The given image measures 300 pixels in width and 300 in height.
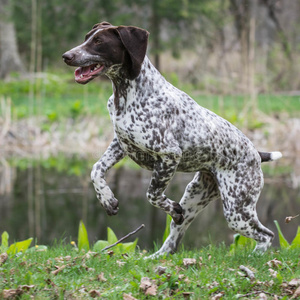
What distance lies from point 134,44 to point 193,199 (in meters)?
1.57

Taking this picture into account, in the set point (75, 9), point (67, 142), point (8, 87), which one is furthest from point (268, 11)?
point (67, 142)

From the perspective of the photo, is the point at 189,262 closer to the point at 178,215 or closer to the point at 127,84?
the point at 178,215

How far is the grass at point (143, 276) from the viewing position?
3.78 metres

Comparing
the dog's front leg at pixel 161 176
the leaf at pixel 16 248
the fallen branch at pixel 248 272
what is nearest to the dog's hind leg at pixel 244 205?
the dog's front leg at pixel 161 176

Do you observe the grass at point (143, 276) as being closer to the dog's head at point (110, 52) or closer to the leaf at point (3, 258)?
the leaf at point (3, 258)

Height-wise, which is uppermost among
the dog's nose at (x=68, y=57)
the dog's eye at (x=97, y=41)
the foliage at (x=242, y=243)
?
the dog's eye at (x=97, y=41)

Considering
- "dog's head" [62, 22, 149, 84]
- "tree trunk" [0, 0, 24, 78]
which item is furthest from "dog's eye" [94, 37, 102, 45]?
"tree trunk" [0, 0, 24, 78]

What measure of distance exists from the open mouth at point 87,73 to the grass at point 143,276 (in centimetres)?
137

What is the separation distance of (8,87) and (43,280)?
17315 millimetres

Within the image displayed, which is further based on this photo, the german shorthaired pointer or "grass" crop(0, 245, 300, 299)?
the german shorthaired pointer

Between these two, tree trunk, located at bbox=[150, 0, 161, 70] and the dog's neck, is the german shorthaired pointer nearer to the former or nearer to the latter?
the dog's neck

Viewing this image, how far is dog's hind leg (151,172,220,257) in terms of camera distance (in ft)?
17.0

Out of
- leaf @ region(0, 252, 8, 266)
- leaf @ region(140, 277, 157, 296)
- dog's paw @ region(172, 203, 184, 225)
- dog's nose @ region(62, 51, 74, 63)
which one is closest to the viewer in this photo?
leaf @ region(140, 277, 157, 296)

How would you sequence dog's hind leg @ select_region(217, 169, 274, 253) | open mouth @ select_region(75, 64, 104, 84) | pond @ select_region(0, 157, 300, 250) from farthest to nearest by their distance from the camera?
1. pond @ select_region(0, 157, 300, 250)
2. dog's hind leg @ select_region(217, 169, 274, 253)
3. open mouth @ select_region(75, 64, 104, 84)
